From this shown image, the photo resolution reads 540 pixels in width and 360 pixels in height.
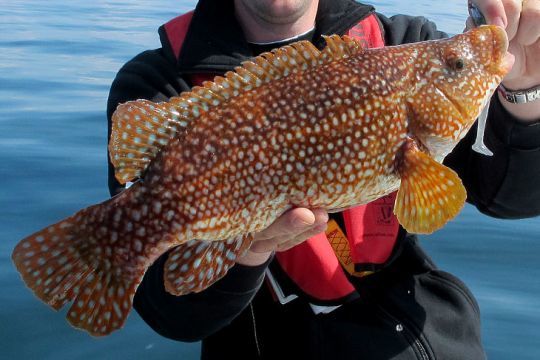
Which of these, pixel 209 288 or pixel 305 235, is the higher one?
pixel 305 235

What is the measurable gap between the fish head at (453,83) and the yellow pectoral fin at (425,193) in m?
0.16

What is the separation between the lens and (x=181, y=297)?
10.6 feet

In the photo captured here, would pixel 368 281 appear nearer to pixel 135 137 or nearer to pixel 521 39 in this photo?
pixel 521 39

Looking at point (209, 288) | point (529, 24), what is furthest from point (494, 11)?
point (209, 288)

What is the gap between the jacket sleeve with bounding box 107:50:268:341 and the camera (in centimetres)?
309

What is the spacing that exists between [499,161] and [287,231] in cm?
154

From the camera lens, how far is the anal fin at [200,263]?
8.70 feet

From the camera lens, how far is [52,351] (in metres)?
4.45

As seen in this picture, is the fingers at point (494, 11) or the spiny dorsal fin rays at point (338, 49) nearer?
the spiny dorsal fin rays at point (338, 49)

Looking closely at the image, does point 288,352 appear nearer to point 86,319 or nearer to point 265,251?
point 265,251

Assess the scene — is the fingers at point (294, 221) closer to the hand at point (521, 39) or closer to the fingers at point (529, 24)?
the hand at point (521, 39)

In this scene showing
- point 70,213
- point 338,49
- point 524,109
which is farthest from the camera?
point 70,213

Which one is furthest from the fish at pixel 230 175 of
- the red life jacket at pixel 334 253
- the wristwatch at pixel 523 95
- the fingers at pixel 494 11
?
the red life jacket at pixel 334 253

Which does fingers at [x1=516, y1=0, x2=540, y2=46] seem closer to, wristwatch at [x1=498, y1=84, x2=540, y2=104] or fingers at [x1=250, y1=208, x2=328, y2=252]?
wristwatch at [x1=498, y1=84, x2=540, y2=104]
